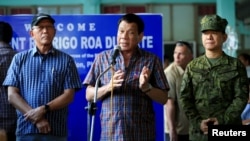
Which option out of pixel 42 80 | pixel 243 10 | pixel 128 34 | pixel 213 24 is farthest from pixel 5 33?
pixel 243 10

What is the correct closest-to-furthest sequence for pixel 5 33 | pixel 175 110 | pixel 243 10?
pixel 5 33
pixel 175 110
pixel 243 10

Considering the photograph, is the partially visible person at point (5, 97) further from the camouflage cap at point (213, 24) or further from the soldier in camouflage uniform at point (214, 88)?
the camouflage cap at point (213, 24)

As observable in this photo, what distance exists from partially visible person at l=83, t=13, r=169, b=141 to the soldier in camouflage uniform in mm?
223

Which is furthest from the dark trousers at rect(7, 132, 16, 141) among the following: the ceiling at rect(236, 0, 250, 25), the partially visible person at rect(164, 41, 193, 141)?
the ceiling at rect(236, 0, 250, 25)

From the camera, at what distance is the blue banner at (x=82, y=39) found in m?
4.61

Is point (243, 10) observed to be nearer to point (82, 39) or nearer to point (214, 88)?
point (82, 39)

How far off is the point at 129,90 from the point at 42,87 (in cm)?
59

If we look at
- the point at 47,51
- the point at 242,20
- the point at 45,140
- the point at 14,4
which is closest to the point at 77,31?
the point at 47,51

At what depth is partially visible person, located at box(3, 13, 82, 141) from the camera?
3613 mm

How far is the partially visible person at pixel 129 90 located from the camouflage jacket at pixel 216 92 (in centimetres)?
20

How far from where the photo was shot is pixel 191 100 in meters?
3.58

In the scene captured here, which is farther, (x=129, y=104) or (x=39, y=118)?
(x=39, y=118)

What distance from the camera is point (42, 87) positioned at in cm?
364

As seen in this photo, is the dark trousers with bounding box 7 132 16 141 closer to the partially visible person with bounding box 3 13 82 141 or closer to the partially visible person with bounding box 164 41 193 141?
the partially visible person with bounding box 3 13 82 141
